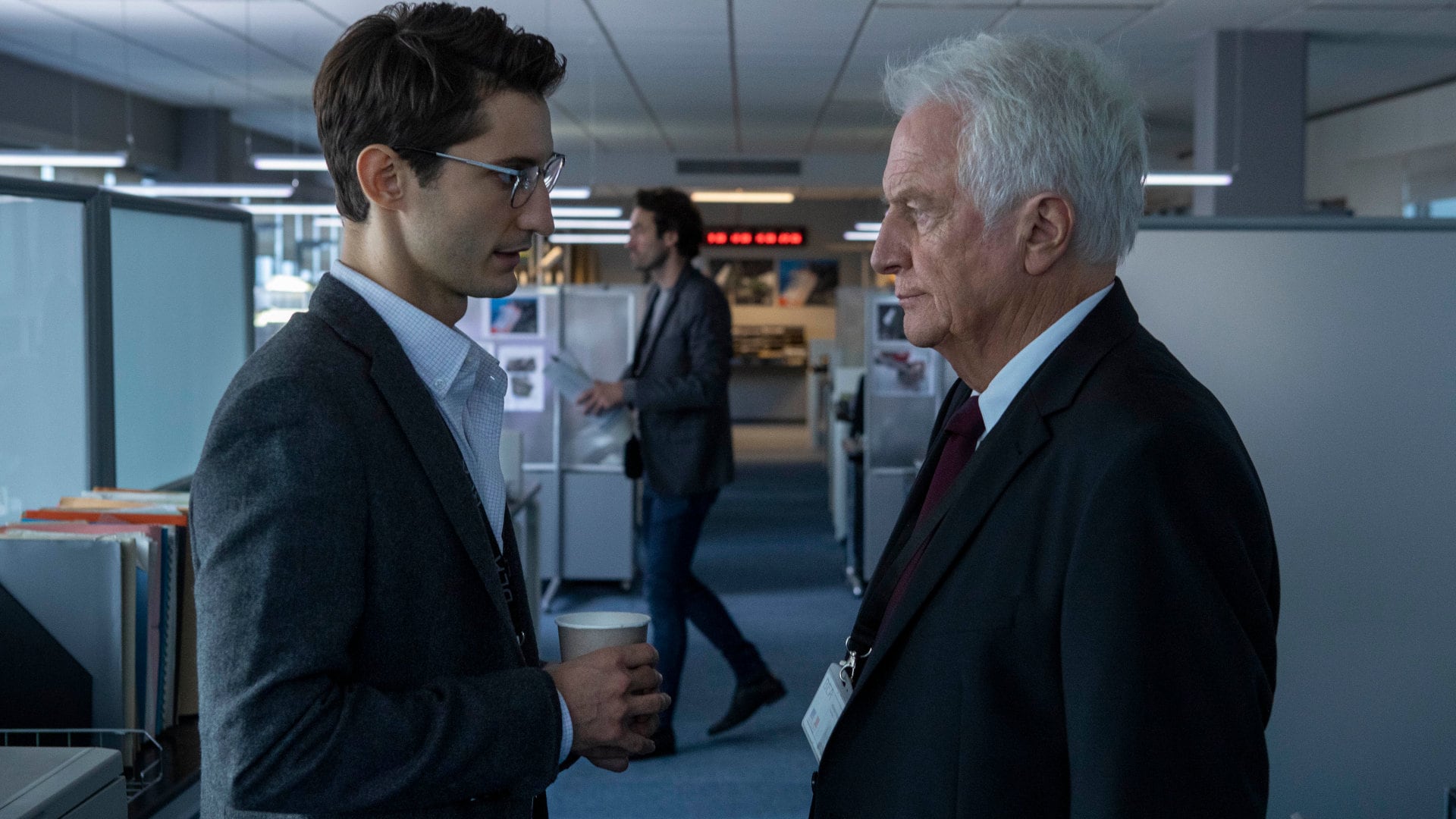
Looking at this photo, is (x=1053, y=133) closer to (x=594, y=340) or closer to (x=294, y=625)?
(x=294, y=625)

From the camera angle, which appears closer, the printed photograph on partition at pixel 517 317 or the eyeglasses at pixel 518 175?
the eyeglasses at pixel 518 175

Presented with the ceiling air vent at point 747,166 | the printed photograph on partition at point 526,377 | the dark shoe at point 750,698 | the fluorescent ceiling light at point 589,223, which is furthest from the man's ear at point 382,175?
the ceiling air vent at point 747,166

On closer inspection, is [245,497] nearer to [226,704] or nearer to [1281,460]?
[226,704]

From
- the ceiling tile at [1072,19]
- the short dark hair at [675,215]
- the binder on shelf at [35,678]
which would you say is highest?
the ceiling tile at [1072,19]

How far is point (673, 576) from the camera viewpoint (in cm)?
361

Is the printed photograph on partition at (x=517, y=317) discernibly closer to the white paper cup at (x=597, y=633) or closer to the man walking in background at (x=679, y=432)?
the man walking in background at (x=679, y=432)

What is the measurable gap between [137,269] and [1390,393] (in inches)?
96.3

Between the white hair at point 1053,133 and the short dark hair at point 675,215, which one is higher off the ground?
the short dark hair at point 675,215

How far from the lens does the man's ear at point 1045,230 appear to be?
108 cm

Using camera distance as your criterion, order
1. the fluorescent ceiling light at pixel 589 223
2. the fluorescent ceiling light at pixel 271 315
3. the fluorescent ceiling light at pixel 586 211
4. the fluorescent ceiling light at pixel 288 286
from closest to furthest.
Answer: the fluorescent ceiling light at pixel 586 211 < the fluorescent ceiling light at pixel 271 315 < the fluorescent ceiling light at pixel 288 286 < the fluorescent ceiling light at pixel 589 223

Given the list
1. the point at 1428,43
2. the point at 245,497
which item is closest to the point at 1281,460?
the point at 245,497

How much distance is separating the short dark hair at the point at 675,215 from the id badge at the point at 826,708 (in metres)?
2.51

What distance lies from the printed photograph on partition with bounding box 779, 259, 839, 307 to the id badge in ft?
52.0

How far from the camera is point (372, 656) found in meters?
1.01
